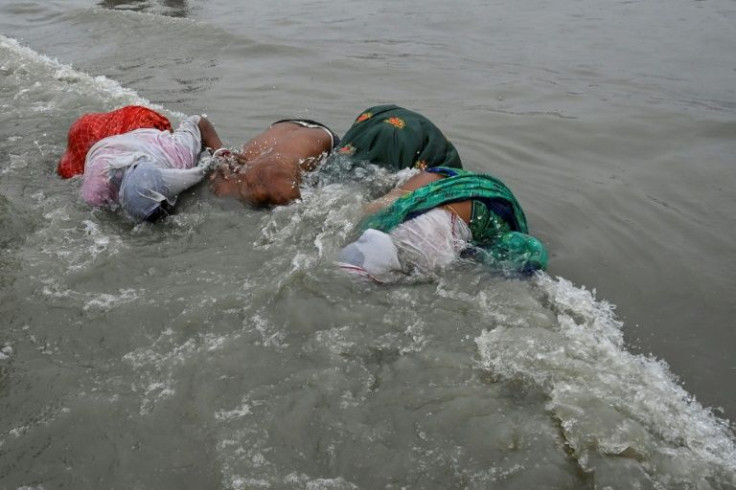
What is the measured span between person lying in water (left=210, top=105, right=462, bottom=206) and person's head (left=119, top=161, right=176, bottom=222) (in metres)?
0.36

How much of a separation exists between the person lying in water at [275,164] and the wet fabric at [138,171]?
253 mm

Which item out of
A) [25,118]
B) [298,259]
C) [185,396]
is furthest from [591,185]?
[25,118]

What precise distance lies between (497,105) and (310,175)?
2.57 meters

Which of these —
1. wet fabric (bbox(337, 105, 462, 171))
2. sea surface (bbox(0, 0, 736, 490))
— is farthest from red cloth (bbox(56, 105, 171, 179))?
wet fabric (bbox(337, 105, 462, 171))

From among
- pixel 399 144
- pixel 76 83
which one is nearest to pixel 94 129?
pixel 399 144

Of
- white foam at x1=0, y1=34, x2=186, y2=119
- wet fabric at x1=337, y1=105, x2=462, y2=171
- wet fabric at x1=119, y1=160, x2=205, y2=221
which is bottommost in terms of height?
wet fabric at x1=119, y1=160, x2=205, y2=221

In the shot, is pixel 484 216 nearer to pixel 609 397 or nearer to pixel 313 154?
pixel 609 397

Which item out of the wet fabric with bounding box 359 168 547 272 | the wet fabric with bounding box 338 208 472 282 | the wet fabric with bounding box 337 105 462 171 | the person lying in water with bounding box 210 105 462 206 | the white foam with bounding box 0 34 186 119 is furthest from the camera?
the white foam with bounding box 0 34 186 119

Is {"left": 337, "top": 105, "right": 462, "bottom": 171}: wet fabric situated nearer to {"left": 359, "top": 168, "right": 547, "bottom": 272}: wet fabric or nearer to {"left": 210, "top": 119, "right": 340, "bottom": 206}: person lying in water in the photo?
{"left": 210, "top": 119, "right": 340, "bottom": 206}: person lying in water

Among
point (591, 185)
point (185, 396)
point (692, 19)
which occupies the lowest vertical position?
point (185, 396)

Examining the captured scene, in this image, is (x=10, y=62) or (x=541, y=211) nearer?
(x=541, y=211)

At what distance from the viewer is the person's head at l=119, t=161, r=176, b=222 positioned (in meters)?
3.66

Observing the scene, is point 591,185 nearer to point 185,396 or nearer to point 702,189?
point 702,189

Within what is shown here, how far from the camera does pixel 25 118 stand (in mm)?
5379
